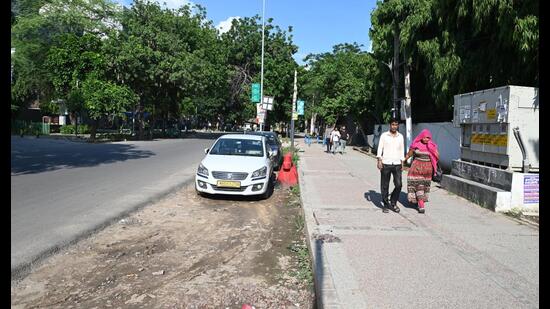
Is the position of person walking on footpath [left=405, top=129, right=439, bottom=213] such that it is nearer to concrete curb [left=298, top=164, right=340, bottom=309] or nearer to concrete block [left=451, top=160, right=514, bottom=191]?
concrete block [left=451, top=160, right=514, bottom=191]

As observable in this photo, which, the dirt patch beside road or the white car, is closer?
the dirt patch beside road

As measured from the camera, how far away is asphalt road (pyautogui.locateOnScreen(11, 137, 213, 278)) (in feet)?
21.2

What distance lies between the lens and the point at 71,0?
4484 cm

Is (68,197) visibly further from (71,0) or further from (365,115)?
(71,0)

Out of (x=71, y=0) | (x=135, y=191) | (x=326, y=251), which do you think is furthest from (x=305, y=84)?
(x=326, y=251)

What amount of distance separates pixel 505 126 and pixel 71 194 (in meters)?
9.24

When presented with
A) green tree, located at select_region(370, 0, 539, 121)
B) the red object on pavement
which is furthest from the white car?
green tree, located at select_region(370, 0, 539, 121)

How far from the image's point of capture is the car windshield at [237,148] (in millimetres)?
11578

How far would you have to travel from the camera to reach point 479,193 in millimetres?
9297

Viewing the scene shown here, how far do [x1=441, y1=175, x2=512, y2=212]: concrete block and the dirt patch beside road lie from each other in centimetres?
368

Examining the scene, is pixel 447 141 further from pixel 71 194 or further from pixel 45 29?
pixel 45 29

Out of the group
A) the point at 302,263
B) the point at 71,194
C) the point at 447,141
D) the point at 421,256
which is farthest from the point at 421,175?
the point at 447,141

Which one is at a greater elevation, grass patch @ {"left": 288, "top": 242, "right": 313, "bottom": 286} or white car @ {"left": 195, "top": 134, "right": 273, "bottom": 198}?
white car @ {"left": 195, "top": 134, "right": 273, "bottom": 198}

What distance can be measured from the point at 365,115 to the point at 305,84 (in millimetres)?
22261
